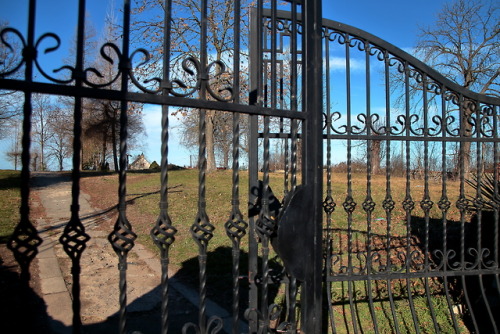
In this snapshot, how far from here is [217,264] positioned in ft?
19.5

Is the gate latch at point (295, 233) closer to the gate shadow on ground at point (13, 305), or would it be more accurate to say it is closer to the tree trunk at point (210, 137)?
the gate shadow on ground at point (13, 305)

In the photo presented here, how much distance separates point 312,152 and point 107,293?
403 centimetres

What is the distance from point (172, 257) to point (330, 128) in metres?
4.46

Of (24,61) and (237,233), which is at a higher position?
(24,61)

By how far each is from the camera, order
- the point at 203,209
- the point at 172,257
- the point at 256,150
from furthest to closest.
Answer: the point at 172,257 < the point at 256,150 < the point at 203,209

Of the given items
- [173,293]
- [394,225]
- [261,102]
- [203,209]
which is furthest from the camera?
[394,225]

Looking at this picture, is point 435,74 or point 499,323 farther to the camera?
point 499,323

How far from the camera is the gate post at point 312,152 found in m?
2.16

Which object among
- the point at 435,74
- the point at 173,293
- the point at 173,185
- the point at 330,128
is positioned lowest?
the point at 173,293

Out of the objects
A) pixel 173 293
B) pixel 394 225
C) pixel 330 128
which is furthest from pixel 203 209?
pixel 394 225

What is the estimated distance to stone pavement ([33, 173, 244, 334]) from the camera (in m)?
4.06

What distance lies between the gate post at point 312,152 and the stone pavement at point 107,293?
2242 millimetres

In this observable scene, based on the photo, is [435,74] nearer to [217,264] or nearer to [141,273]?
[217,264]

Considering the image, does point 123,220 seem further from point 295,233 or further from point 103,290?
point 103,290
